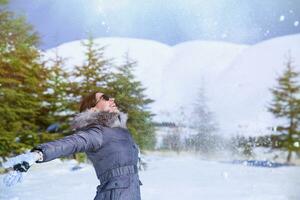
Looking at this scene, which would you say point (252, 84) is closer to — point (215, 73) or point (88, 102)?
point (215, 73)

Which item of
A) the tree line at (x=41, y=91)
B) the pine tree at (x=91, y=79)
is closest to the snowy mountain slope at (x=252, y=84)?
the tree line at (x=41, y=91)

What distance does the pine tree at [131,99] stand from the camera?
8.76 meters

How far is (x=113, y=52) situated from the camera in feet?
42.0

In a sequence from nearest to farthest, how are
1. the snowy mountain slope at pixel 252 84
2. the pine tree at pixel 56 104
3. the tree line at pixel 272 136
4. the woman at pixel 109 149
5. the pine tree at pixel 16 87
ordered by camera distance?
1. the woman at pixel 109 149
2. the pine tree at pixel 16 87
3. the pine tree at pixel 56 104
4. the tree line at pixel 272 136
5. the snowy mountain slope at pixel 252 84

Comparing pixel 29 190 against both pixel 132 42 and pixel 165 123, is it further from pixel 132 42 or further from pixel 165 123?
pixel 132 42

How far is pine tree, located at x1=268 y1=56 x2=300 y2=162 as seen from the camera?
36.9ft

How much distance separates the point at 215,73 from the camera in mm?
13844

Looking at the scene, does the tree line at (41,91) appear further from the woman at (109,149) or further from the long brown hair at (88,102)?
the woman at (109,149)

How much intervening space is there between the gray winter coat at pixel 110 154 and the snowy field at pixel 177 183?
10.9 feet

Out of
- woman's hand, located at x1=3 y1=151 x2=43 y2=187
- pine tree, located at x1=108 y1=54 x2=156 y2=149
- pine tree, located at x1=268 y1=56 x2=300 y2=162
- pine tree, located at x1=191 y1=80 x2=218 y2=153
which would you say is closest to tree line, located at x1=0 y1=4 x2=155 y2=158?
pine tree, located at x1=108 y1=54 x2=156 y2=149

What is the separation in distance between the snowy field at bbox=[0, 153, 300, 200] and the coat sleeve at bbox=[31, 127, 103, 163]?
3.51 meters

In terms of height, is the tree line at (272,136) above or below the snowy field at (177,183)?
above

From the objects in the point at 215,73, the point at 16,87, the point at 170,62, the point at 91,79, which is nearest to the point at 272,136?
the point at 215,73

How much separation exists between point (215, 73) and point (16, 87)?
7.21 metres
